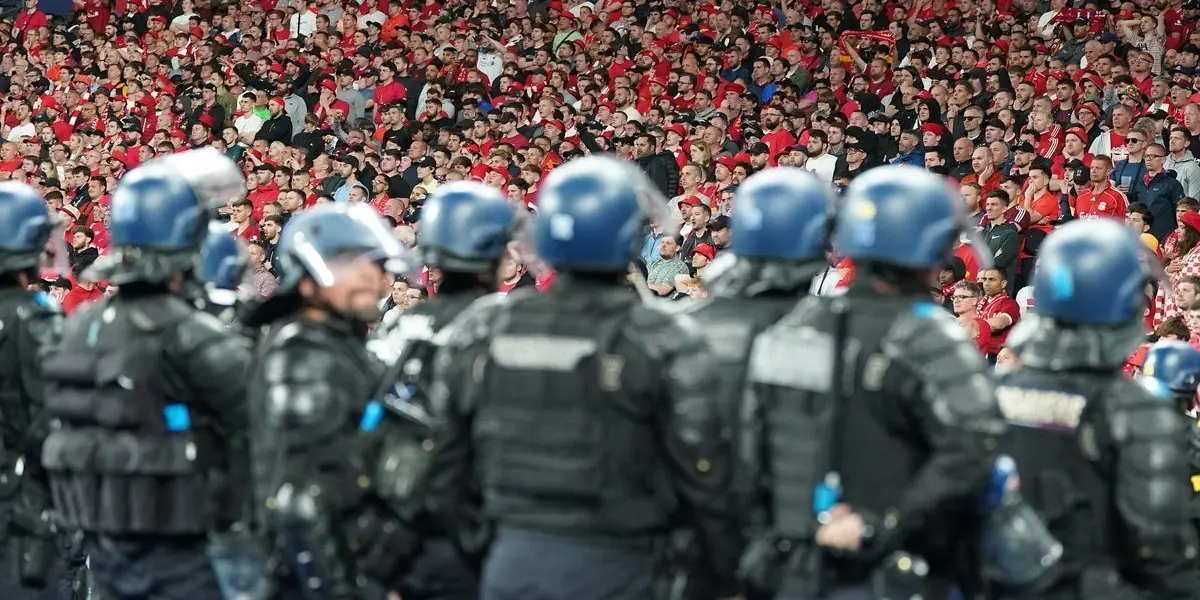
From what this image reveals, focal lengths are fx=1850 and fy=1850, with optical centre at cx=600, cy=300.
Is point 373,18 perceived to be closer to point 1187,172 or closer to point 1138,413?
point 1187,172

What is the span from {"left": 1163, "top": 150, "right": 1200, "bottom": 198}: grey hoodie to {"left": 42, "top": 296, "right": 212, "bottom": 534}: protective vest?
32.7ft

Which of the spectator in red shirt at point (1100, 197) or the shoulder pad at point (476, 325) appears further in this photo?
the spectator in red shirt at point (1100, 197)

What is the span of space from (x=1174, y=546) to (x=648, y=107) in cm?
1480

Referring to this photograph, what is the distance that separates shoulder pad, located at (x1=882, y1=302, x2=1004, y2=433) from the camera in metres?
4.69

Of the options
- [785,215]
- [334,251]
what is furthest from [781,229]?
[334,251]

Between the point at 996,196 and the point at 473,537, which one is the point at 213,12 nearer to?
the point at 996,196

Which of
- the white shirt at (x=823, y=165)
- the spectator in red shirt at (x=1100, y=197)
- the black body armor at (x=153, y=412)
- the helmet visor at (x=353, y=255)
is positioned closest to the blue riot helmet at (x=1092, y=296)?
the helmet visor at (x=353, y=255)

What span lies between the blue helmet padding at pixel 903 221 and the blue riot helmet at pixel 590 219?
61 centimetres

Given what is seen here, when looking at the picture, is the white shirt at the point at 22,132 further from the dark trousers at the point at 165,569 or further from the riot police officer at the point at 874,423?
the riot police officer at the point at 874,423

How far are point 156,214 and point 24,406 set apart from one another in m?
1.18

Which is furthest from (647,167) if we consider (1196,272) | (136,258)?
(136,258)

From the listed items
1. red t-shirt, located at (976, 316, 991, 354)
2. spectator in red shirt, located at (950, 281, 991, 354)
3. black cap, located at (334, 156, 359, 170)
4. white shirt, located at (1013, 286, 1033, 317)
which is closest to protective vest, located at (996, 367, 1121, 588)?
spectator in red shirt, located at (950, 281, 991, 354)

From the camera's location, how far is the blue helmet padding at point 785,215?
19.2 ft

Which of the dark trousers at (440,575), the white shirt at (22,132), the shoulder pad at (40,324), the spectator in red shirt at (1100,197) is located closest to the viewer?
the dark trousers at (440,575)
